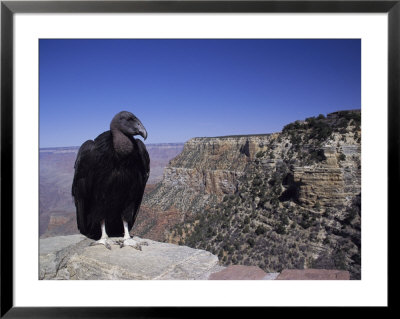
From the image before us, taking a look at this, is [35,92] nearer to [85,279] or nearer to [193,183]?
[85,279]

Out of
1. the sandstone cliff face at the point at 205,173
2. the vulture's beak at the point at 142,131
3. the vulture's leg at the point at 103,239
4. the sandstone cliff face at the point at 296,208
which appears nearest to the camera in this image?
the vulture's beak at the point at 142,131

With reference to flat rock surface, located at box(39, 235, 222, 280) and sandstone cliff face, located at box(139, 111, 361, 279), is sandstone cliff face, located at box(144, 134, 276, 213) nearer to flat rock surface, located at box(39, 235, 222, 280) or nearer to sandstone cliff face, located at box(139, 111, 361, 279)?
sandstone cliff face, located at box(139, 111, 361, 279)

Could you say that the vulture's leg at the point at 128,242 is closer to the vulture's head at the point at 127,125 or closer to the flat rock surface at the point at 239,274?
the flat rock surface at the point at 239,274

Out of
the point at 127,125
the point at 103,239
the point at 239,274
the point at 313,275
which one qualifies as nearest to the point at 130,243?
the point at 103,239

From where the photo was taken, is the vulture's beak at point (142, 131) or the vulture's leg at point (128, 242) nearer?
the vulture's beak at point (142, 131)

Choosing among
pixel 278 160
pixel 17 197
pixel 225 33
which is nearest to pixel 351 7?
pixel 225 33

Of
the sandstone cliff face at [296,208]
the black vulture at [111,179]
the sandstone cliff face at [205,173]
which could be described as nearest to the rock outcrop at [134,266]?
the black vulture at [111,179]
